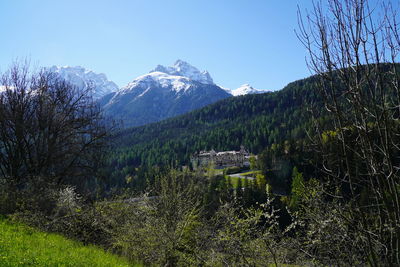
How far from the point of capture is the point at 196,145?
424ft

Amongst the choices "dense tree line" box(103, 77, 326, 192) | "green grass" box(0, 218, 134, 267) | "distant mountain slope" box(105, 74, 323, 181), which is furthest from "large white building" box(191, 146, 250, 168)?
"green grass" box(0, 218, 134, 267)

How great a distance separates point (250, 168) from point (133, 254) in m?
88.4

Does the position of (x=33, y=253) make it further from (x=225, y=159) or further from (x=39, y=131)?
(x=225, y=159)

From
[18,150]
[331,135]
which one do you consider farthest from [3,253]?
[18,150]

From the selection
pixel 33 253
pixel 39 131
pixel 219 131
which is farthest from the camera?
pixel 219 131

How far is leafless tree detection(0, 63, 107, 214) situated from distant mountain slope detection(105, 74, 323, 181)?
73.9 meters

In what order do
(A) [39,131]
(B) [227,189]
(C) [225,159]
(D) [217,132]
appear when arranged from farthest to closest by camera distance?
(D) [217,132] < (C) [225,159] < (B) [227,189] < (A) [39,131]

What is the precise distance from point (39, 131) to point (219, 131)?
424 ft

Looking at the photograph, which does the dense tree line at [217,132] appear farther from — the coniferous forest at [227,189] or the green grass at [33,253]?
the green grass at [33,253]

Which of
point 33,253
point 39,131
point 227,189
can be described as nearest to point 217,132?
point 227,189

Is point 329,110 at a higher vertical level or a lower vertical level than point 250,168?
higher

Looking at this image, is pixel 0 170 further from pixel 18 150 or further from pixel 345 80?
pixel 345 80

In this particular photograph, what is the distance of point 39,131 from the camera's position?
14.2 metres

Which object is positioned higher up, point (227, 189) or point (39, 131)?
point (39, 131)
